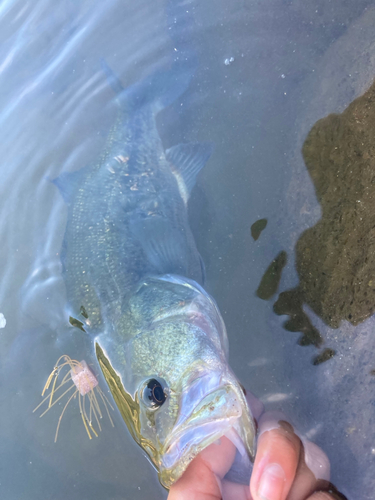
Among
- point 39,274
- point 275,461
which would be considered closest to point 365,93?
point 275,461

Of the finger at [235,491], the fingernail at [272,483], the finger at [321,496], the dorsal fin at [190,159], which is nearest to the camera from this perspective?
the fingernail at [272,483]

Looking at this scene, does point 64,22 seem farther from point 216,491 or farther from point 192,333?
point 216,491

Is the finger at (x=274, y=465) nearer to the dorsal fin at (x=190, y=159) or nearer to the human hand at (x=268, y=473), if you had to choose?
the human hand at (x=268, y=473)

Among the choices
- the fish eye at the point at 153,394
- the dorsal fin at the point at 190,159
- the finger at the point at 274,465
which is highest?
the dorsal fin at the point at 190,159

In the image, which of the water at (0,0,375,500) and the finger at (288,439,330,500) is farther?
the water at (0,0,375,500)

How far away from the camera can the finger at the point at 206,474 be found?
2.12 meters

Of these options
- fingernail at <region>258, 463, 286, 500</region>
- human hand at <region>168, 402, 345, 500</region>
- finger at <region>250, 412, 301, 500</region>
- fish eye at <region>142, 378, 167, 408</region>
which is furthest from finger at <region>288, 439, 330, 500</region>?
fish eye at <region>142, 378, 167, 408</region>

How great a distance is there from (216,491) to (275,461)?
0.45 m

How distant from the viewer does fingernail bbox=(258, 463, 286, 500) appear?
1970 millimetres

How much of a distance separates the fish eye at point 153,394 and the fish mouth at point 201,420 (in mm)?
187

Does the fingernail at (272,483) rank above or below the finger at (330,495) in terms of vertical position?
above

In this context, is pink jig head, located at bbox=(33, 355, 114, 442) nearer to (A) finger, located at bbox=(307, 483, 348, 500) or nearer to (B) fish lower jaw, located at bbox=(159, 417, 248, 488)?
(B) fish lower jaw, located at bbox=(159, 417, 248, 488)

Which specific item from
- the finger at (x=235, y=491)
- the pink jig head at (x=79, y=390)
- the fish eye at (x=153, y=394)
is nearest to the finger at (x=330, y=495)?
the finger at (x=235, y=491)

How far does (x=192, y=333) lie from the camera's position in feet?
7.11
